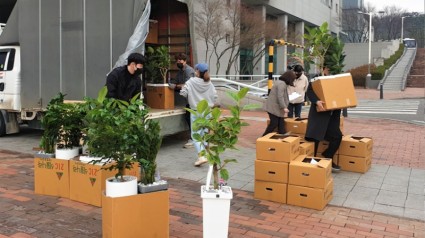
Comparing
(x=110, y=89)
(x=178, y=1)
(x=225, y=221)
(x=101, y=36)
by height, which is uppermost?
(x=178, y=1)

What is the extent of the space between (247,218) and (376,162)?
12.9 ft

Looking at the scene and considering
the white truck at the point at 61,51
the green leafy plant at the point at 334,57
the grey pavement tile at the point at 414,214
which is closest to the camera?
the grey pavement tile at the point at 414,214

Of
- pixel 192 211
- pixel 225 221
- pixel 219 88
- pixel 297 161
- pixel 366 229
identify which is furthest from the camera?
pixel 219 88

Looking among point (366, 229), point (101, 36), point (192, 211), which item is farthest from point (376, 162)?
point (101, 36)

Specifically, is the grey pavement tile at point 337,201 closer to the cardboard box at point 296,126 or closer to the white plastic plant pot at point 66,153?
the cardboard box at point 296,126

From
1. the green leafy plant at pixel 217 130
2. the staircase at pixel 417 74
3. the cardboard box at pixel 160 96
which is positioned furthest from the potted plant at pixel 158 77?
the staircase at pixel 417 74

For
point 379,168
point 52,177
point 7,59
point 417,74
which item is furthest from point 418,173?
point 417,74

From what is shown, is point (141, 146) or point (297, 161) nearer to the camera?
point (141, 146)

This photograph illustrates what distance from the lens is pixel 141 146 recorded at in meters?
3.98

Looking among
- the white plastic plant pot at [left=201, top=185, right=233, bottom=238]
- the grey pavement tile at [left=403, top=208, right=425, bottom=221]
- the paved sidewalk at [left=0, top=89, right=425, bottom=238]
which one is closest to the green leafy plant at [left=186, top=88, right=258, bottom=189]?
the white plastic plant pot at [left=201, top=185, right=233, bottom=238]

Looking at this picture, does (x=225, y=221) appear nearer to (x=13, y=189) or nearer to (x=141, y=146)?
(x=141, y=146)

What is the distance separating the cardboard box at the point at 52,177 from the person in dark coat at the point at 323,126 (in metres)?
3.55

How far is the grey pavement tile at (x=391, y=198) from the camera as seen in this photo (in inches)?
219

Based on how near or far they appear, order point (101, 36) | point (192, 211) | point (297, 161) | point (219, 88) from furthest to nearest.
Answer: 1. point (219, 88)
2. point (101, 36)
3. point (297, 161)
4. point (192, 211)
